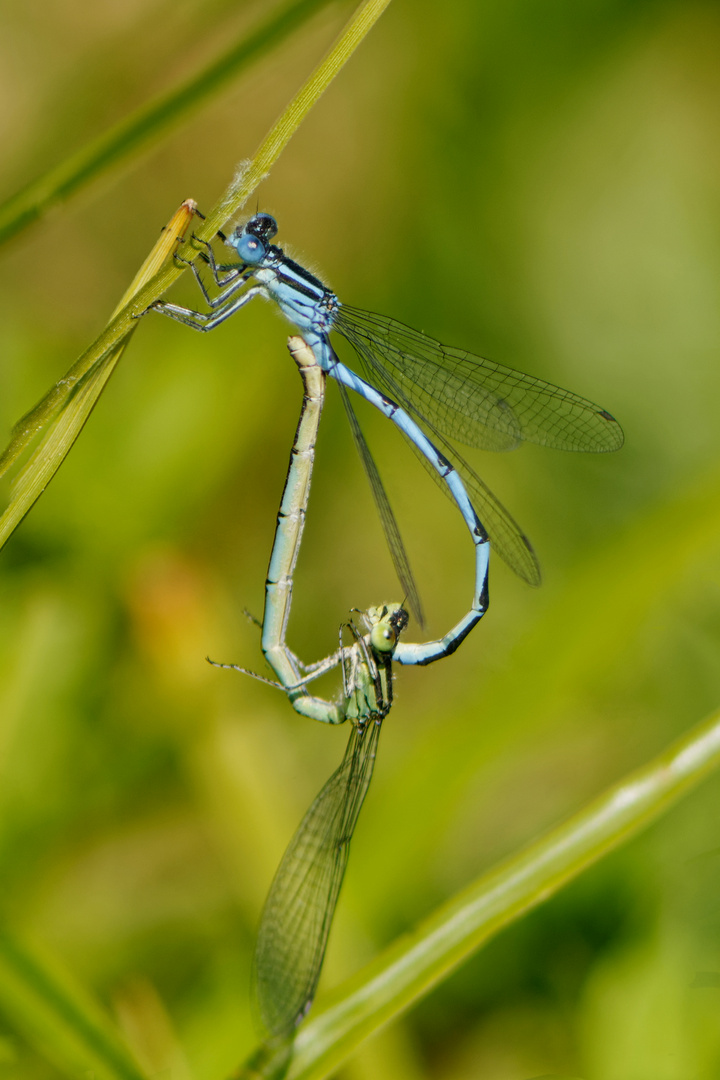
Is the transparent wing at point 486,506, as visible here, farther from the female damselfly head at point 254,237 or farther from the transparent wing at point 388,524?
the female damselfly head at point 254,237

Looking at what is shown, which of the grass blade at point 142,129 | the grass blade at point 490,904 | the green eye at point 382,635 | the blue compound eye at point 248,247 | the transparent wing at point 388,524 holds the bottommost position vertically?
the grass blade at point 490,904

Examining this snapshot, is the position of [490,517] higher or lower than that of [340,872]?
higher

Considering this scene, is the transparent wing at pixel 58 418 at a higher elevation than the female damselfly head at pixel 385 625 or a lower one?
higher

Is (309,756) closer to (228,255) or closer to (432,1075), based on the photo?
(432,1075)

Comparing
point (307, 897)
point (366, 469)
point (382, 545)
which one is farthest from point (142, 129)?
point (382, 545)

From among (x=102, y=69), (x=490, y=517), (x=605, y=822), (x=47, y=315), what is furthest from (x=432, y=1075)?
(x=102, y=69)

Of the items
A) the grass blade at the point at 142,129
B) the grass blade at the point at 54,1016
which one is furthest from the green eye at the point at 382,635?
the grass blade at the point at 142,129

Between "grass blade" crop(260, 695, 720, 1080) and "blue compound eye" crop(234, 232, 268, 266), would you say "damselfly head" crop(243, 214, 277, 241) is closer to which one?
"blue compound eye" crop(234, 232, 268, 266)

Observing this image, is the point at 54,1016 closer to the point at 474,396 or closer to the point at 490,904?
the point at 490,904
